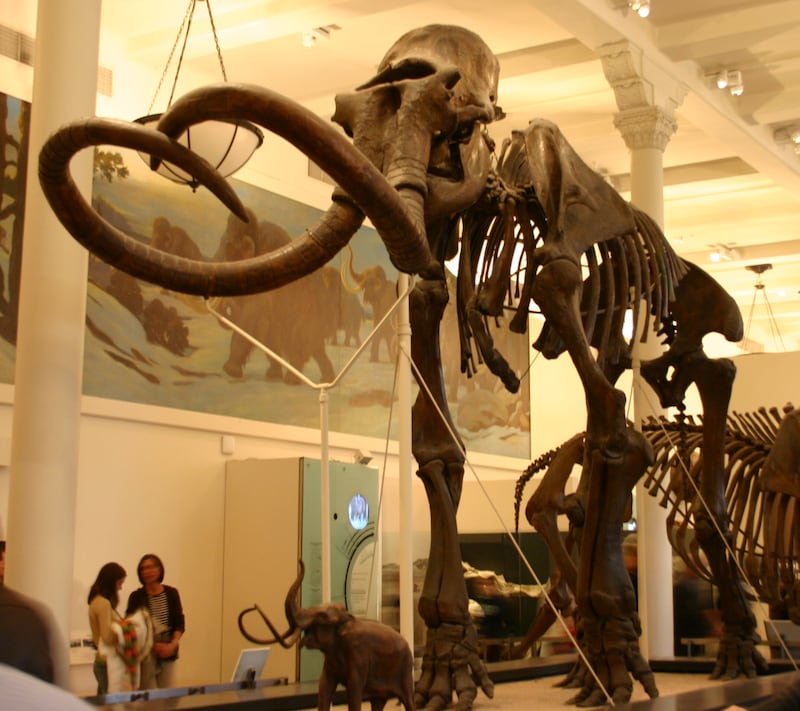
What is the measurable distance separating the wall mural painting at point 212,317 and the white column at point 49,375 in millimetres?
3034

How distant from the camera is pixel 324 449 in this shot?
13.1 feet

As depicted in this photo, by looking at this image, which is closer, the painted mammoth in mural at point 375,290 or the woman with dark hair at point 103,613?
the woman with dark hair at point 103,613

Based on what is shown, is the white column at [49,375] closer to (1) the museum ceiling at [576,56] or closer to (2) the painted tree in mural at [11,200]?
(2) the painted tree in mural at [11,200]

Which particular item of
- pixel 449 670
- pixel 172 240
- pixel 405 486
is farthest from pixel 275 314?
pixel 405 486

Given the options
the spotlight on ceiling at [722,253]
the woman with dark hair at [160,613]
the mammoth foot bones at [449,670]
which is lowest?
the woman with dark hair at [160,613]

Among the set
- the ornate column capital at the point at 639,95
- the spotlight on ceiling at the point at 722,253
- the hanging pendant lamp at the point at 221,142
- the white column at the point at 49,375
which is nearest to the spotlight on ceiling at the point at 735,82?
the ornate column capital at the point at 639,95

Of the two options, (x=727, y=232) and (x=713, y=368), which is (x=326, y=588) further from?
(x=727, y=232)

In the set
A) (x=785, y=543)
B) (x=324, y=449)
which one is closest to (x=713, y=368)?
(x=785, y=543)

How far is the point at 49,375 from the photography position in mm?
6988

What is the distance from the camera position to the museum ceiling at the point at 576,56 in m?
11.9

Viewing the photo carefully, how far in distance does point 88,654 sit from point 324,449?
Answer: 23.1ft

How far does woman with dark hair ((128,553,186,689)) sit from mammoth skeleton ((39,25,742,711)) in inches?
179

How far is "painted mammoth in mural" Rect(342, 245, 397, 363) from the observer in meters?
14.2

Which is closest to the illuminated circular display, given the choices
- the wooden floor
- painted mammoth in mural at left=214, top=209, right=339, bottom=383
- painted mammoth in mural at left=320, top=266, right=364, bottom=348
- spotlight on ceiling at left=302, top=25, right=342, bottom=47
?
painted mammoth in mural at left=214, top=209, right=339, bottom=383
